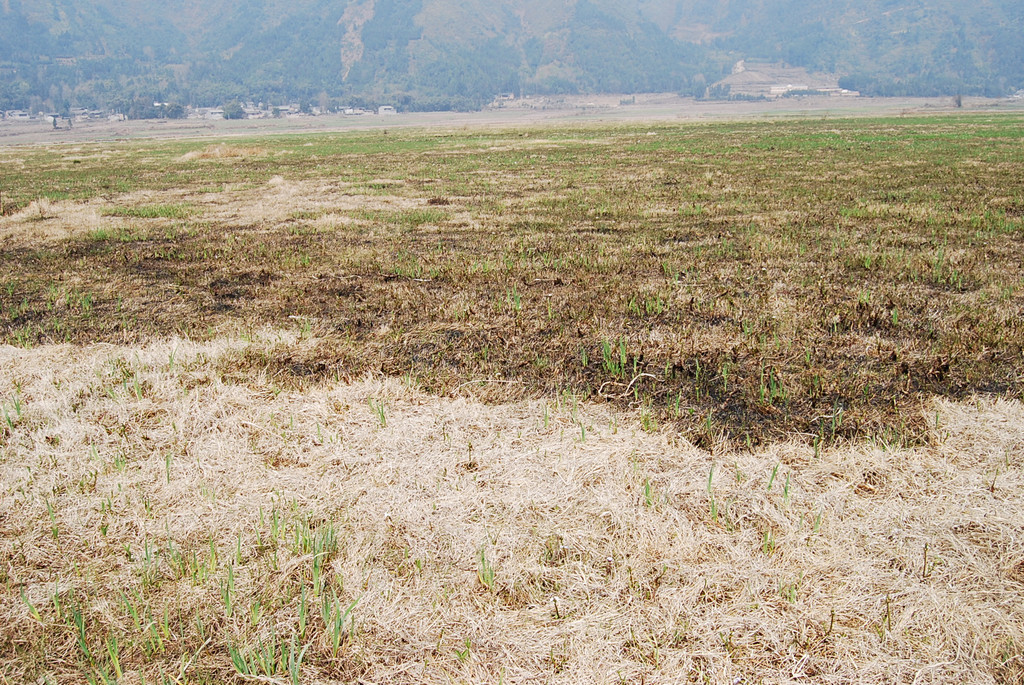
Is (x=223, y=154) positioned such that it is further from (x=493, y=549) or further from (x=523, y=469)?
(x=493, y=549)

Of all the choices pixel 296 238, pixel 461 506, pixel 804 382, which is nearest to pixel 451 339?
pixel 461 506

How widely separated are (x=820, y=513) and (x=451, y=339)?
4262 millimetres

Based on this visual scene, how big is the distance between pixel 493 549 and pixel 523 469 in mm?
875

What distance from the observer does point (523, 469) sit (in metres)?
4.20

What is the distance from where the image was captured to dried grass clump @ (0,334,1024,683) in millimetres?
2699

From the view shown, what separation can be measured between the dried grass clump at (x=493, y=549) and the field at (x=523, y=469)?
18 mm

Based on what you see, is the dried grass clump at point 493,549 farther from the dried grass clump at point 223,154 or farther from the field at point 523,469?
the dried grass clump at point 223,154

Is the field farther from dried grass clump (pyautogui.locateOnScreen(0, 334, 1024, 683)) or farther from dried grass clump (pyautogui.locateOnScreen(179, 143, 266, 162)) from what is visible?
dried grass clump (pyautogui.locateOnScreen(179, 143, 266, 162))

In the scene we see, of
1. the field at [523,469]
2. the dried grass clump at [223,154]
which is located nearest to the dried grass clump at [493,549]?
the field at [523,469]

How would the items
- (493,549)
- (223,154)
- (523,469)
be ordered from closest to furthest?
(493,549), (523,469), (223,154)

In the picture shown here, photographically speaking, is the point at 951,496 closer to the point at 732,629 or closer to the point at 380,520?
the point at 732,629

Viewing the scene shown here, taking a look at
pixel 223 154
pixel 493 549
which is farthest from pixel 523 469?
pixel 223 154

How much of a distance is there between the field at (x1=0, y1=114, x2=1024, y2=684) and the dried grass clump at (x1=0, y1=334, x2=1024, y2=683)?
2cm

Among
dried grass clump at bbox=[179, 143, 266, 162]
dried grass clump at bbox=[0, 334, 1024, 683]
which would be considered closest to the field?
dried grass clump at bbox=[0, 334, 1024, 683]
